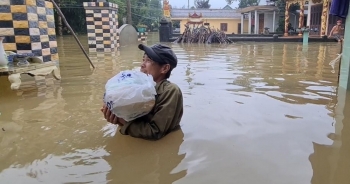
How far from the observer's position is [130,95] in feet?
7.72

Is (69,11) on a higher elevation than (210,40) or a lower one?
higher

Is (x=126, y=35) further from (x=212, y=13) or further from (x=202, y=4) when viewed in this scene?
(x=202, y=4)

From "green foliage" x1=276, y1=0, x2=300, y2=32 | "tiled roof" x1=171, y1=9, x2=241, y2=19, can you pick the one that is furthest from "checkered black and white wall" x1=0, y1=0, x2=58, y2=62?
"tiled roof" x1=171, y1=9, x2=241, y2=19

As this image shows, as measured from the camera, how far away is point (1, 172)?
7.11ft

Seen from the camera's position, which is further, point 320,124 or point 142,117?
point 320,124

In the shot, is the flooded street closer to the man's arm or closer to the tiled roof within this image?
the man's arm

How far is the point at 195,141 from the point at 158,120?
384mm

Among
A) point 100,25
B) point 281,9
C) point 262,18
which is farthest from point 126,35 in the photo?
point 262,18

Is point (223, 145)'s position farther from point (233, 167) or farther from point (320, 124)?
point (320, 124)

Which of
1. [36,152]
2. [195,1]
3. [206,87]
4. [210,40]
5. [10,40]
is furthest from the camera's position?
[195,1]

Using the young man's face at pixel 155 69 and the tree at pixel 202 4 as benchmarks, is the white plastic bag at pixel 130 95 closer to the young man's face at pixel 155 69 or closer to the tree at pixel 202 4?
the young man's face at pixel 155 69

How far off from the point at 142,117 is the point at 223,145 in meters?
0.67

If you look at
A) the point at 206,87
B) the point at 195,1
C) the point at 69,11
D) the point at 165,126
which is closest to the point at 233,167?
the point at 165,126

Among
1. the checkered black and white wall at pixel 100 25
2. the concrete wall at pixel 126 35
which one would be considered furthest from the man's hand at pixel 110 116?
the concrete wall at pixel 126 35
